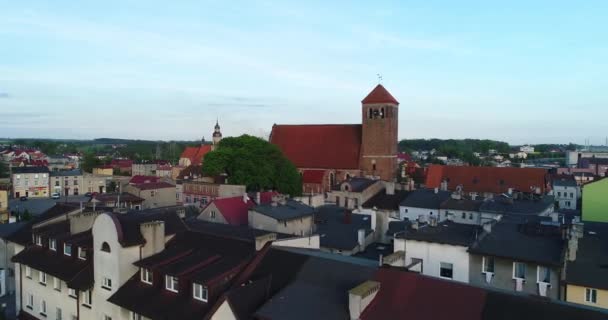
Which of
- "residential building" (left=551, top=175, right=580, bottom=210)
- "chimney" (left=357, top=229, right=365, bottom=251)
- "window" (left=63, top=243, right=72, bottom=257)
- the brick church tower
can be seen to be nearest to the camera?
"window" (left=63, top=243, right=72, bottom=257)

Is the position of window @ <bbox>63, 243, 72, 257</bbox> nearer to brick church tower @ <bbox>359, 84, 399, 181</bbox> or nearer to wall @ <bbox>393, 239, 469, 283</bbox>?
wall @ <bbox>393, 239, 469, 283</bbox>

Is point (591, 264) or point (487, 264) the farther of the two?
point (487, 264)

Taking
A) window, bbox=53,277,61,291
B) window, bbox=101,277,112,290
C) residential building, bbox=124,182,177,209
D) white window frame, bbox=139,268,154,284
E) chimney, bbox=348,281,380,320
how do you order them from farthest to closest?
residential building, bbox=124,182,177,209 < window, bbox=53,277,61,291 < window, bbox=101,277,112,290 < white window frame, bbox=139,268,154,284 < chimney, bbox=348,281,380,320

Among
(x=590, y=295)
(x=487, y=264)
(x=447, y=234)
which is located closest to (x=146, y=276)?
(x=447, y=234)

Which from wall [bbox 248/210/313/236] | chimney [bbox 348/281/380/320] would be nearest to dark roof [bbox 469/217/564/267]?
chimney [bbox 348/281/380/320]

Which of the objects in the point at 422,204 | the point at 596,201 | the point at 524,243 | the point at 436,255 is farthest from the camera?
the point at 422,204

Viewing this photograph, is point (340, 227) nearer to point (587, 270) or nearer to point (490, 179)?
point (587, 270)
